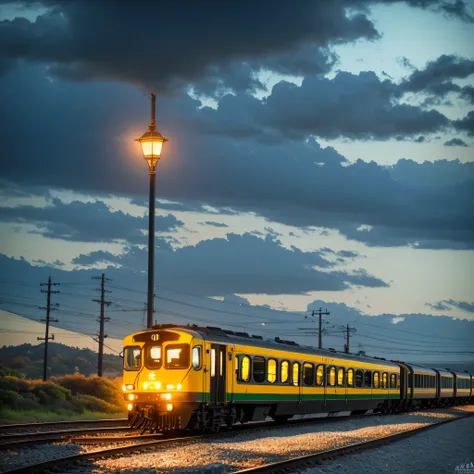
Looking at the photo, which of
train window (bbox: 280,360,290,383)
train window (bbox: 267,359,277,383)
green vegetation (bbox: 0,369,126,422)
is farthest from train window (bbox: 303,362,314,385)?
green vegetation (bbox: 0,369,126,422)

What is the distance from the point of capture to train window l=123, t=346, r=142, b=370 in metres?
26.6

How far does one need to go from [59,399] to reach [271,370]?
16246mm

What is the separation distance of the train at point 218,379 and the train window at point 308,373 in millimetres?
41

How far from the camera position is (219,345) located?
26016 millimetres

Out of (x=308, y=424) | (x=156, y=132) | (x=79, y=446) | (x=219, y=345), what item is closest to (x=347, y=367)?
(x=308, y=424)

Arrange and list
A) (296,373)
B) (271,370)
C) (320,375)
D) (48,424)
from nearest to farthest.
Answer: (48,424)
(271,370)
(296,373)
(320,375)

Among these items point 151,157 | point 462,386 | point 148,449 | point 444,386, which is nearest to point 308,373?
point 151,157

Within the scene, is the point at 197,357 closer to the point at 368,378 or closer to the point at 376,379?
the point at 368,378

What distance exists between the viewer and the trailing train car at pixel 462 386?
68719mm

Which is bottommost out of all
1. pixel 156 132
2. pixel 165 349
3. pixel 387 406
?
pixel 387 406

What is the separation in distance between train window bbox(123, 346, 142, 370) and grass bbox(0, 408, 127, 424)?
6878mm

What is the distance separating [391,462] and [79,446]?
7392mm

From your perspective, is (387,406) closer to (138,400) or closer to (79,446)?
(138,400)

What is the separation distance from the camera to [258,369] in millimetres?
28672
